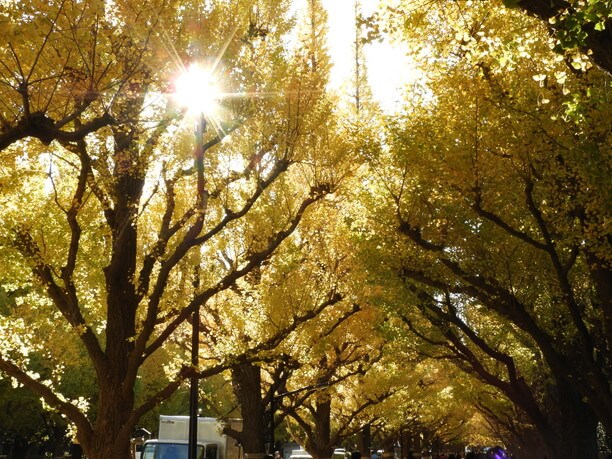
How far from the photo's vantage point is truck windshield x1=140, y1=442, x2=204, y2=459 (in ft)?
68.9

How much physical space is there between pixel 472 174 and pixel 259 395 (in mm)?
10877

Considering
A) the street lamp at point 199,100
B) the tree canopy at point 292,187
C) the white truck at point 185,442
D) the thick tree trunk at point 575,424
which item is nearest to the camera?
the tree canopy at point 292,187

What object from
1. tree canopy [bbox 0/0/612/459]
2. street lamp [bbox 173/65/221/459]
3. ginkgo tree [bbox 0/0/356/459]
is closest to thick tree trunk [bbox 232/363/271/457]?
tree canopy [bbox 0/0/612/459]

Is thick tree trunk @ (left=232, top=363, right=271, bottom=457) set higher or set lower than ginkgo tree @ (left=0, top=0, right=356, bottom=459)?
lower

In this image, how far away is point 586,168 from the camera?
980 centimetres

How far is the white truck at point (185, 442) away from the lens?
21125 mm

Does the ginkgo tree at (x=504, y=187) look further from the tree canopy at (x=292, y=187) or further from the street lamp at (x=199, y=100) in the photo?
the street lamp at (x=199, y=100)

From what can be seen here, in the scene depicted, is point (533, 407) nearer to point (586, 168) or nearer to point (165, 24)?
point (586, 168)

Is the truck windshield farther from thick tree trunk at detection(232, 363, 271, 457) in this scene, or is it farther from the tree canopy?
the tree canopy

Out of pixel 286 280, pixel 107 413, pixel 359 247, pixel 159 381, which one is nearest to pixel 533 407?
pixel 359 247

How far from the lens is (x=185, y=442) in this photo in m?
21.2

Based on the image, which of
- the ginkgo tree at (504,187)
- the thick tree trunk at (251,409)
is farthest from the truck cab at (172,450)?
the ginkgo tree at (504,187)

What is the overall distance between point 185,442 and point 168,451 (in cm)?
56

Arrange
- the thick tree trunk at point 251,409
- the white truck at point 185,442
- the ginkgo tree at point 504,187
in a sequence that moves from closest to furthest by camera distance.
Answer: the ginkgo tree at point 504,187 < the thick tree trunk at point 251,409 < the white truck at point 185,442
